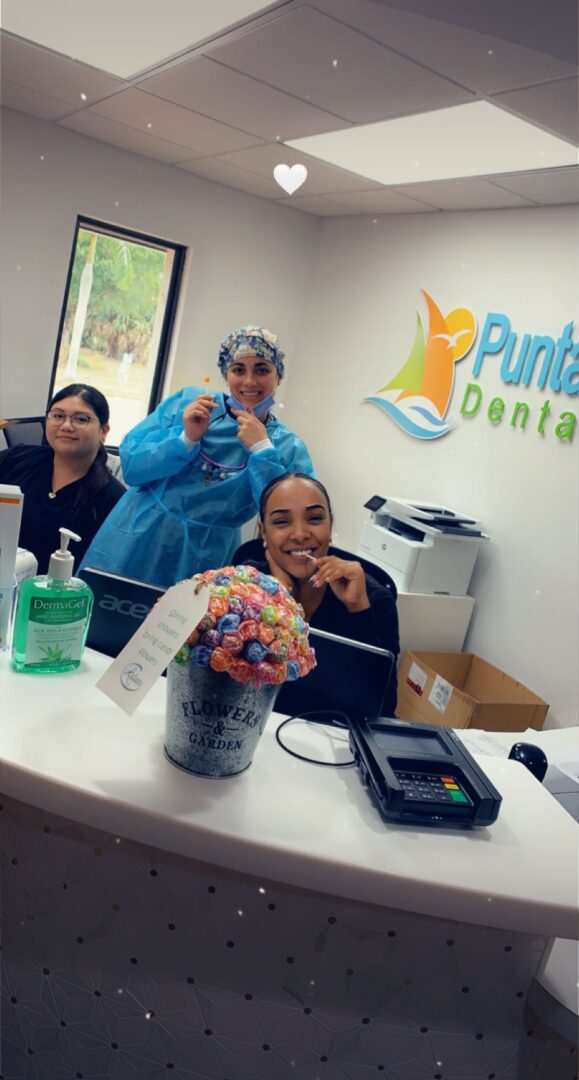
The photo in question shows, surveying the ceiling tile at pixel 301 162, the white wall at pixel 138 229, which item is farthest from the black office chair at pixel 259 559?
the white wall at pixel 138 229

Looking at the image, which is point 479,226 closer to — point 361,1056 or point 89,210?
point 89,210

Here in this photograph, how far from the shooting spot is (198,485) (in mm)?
2604

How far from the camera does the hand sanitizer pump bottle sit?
123cm

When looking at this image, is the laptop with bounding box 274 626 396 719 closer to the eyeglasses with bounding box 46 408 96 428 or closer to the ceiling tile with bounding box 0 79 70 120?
the eyeglasses with bounding box 46 408 96 428

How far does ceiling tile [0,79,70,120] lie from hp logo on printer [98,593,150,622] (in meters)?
3.27

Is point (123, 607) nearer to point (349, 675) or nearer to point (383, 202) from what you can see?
point (349, 675)

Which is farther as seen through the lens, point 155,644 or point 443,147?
point 443,147

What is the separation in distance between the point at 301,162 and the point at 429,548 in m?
2.10

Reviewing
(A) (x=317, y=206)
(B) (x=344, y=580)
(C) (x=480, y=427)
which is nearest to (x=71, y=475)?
(B) (x=344, y=580)

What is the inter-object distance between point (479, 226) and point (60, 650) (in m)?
3.68

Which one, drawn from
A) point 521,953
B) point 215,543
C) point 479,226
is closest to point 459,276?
point 479,226

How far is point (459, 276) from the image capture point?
426 cm

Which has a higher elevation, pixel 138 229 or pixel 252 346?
pixel 138 229

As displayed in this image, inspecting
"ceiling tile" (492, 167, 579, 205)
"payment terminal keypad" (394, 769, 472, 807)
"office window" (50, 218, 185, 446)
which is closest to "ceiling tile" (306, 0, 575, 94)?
"ceiling tile" (492, 167, 579, 205)
